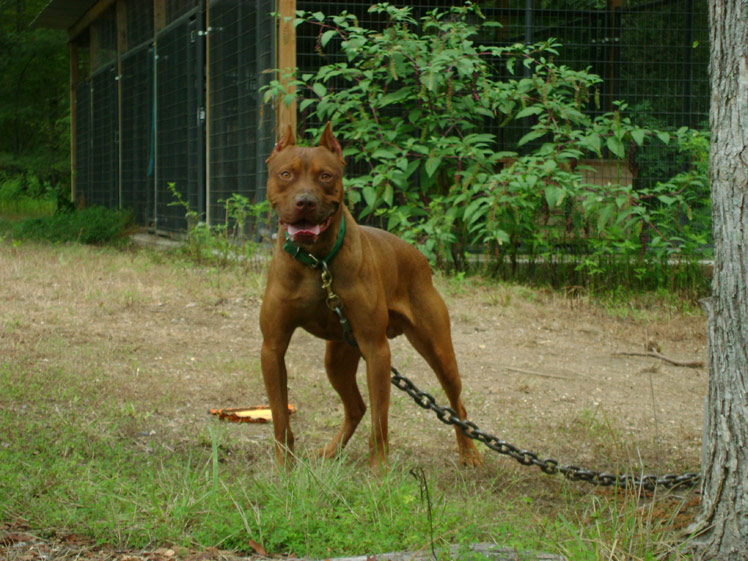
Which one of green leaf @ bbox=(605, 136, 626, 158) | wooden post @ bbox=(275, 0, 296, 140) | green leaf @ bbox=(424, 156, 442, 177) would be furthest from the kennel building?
green leaf @ bbox=(424, 156, 442, 177)

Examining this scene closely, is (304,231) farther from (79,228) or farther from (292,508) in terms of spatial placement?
(79,228)

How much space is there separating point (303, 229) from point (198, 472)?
1.09 metres

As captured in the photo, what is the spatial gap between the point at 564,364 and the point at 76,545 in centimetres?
404

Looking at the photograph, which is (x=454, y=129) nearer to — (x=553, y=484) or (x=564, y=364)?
(x=564, y=364)

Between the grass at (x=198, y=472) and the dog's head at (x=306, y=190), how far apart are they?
2.77 feet

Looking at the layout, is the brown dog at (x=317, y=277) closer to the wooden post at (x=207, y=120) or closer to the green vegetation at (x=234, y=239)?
the green vegetation at (x=234, y=239)

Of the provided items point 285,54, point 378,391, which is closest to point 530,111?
point 285,54

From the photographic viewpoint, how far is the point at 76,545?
2836 millimetres

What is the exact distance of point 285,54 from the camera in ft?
28.2

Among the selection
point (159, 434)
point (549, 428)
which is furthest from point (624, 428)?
point (159, 434)

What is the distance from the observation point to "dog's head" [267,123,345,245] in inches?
135

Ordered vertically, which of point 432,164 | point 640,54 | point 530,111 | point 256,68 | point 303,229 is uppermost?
point 640,54

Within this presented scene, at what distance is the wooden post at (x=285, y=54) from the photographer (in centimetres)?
836

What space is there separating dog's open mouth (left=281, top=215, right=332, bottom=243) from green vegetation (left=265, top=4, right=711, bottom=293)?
4.31 meters
